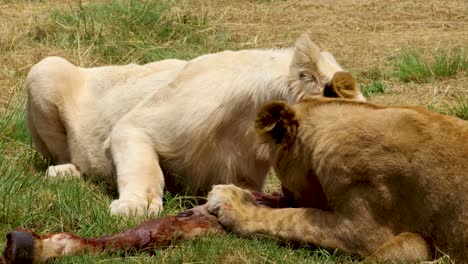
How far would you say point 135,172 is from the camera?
5.35 metres

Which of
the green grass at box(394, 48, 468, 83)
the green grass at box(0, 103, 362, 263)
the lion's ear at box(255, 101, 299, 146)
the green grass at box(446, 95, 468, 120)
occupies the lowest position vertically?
the green grass at box(394, 48, 468, 83)

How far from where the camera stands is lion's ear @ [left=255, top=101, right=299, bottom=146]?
176 inches

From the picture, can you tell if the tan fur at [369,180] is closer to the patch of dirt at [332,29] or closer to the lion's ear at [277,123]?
the lion's ear at [277,123]

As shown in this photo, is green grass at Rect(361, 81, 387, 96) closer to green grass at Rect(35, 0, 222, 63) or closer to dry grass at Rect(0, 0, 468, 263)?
dry grass at Rect(0, 0, 468, 263)

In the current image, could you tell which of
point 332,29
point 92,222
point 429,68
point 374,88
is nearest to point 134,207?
point 92,222

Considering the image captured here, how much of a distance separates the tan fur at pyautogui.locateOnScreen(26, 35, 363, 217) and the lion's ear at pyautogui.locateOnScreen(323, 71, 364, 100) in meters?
0.05

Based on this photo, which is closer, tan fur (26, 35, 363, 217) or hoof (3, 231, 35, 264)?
hoof (3, 231, 35, 264)

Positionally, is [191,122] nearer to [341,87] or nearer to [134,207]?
[134,207]

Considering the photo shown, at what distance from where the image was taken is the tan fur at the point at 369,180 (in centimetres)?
418

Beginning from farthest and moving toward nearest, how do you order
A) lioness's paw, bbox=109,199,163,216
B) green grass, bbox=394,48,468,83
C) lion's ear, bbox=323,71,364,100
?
green grass, bbox=394,48,468,83
lioness's paw, bbox=109,199,163,216
lion's ear, bbox=323,71,364,100

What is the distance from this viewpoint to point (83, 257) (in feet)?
13.4

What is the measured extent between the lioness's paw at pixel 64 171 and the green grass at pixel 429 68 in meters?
3.30

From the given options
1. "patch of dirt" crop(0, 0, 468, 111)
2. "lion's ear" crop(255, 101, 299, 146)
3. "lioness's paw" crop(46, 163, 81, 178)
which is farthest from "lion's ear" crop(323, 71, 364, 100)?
"patch of dirt" crop(0, 0, 468, 111)

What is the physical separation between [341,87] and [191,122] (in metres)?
0.96
